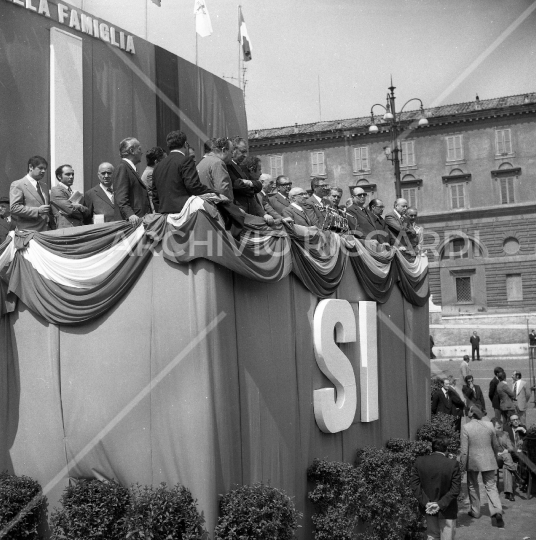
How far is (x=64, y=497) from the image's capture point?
8.81m

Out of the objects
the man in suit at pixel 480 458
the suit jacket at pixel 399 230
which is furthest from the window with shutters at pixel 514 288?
the man in suit at pixel 480 458

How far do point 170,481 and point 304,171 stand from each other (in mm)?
54458

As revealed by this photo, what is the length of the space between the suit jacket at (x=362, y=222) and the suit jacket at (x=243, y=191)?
12.1ft

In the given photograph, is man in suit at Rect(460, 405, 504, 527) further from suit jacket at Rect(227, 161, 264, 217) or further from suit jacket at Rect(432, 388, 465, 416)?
suit jacket at Rect(227, 161, 264, 217)

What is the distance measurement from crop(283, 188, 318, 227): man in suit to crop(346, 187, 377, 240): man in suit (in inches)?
78.2

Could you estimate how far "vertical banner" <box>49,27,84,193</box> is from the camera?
46.7ft

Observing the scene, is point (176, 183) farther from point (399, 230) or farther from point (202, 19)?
point (202, 19)

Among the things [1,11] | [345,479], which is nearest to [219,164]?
[345,479]

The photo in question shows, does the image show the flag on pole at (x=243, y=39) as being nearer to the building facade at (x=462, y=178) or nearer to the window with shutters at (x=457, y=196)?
the building facade at (x=462, y=178)

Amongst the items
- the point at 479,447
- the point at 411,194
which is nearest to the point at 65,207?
the point at 479,447

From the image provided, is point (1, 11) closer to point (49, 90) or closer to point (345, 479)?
point (49, 90)

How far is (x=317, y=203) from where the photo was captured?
12656 millimetres

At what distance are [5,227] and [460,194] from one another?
52.8 meters

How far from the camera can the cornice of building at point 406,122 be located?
57.4 metres
